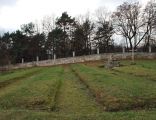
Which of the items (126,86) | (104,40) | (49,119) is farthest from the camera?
(104,40)

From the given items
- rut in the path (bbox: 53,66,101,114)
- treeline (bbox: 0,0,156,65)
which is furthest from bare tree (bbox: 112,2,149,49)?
rut in the path (bbox: 53,66,101,114)

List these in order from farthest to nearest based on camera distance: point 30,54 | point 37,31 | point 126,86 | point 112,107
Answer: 1. point 37,31
2. point 30,54
3. point 126,86
4. point 112,107

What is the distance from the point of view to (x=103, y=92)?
20484 mm

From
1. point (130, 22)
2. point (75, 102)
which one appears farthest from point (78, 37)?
point (75, 102)

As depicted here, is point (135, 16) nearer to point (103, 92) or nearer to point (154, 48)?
point (154, 48)

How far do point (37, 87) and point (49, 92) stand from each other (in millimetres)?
2597

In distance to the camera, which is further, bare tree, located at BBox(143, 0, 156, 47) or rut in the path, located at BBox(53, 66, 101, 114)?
bare tree, located at BBox(143, 0, 156, 47)

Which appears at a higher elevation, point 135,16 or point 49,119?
point 135,16

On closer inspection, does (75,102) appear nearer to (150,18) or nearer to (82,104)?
(82,104)

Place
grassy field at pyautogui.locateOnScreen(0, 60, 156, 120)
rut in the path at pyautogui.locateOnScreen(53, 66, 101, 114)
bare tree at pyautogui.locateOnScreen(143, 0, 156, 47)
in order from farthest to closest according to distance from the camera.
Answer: bare tree at pyautogui.locateOnScreen(143, 0, 156, 47) → rut in the path at pyautogui.locateOnScreen(53, 66, 101, 114) → grassy field at pyautogui.locateOnScreen(0, 60, 156, 120)

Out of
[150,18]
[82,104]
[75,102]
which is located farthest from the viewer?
[150,18]

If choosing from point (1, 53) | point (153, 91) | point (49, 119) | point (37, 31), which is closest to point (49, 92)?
point (153, 91)

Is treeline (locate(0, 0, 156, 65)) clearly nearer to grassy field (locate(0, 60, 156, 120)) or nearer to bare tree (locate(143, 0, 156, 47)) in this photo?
bare tree (locate(143, 0, 156, 47))

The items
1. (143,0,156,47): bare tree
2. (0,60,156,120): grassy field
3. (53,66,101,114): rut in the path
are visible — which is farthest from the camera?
(143,0,156,47): bare tree
